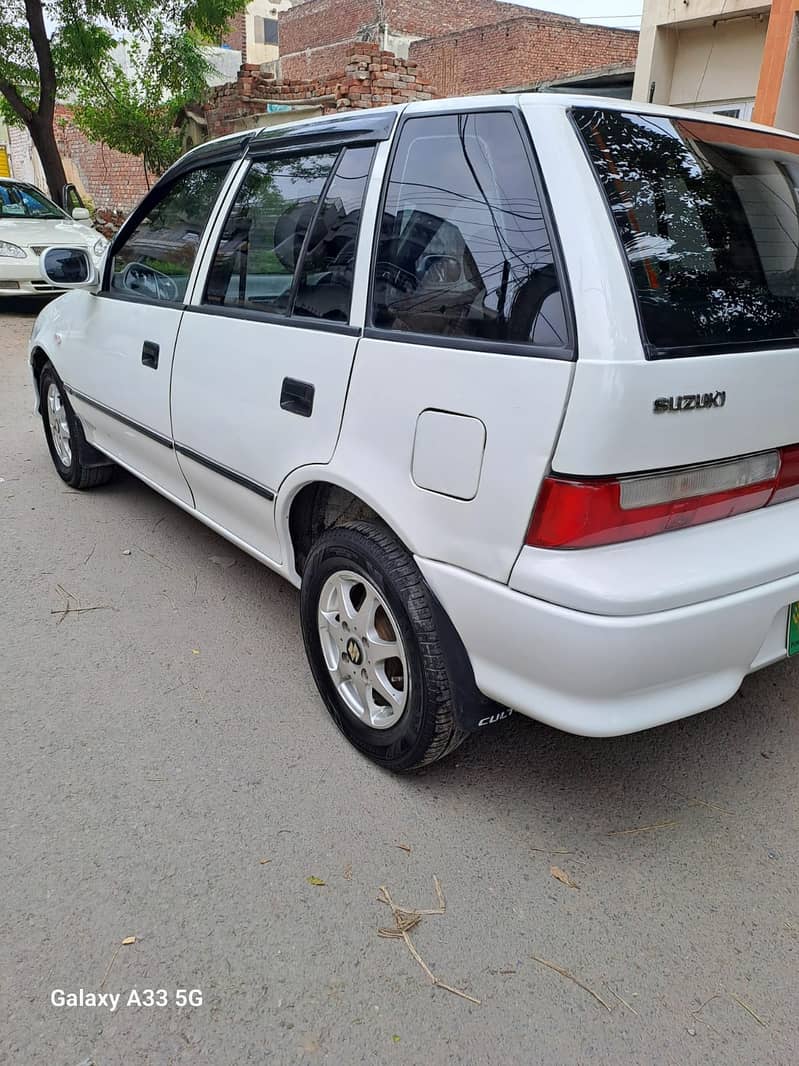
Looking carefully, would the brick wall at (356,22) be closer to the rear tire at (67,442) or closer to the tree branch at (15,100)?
the tree branch at (15,100)

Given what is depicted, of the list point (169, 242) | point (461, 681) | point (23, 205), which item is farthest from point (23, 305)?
point (461, 681)

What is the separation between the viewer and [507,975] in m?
1.87

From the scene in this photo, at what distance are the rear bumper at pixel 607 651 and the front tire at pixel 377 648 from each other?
0.40 ft

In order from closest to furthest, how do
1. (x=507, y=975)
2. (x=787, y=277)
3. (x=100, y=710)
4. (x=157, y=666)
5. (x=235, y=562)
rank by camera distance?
(x=507, y=975) → (x=787, y=277) → (x=100, y=710) → (x=157, y=666) → (x=235, y=562)

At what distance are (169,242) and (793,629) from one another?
9.24ft

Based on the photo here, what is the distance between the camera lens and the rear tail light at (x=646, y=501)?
1.81 m


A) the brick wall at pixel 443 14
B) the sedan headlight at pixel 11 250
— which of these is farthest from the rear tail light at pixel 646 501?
the brick wall at pixel 443 14

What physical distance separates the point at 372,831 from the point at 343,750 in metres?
0.38

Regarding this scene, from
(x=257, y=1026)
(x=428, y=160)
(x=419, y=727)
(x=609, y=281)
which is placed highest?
(x=428, y=160)

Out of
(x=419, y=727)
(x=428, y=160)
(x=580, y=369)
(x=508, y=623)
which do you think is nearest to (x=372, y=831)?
(x=419, y=727)

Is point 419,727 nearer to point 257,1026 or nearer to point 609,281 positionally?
point 257,1026

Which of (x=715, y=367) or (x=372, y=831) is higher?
(x=715, y=367)

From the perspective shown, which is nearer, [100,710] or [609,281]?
[609,281]

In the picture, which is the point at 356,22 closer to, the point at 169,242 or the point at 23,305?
the point at 23,305
